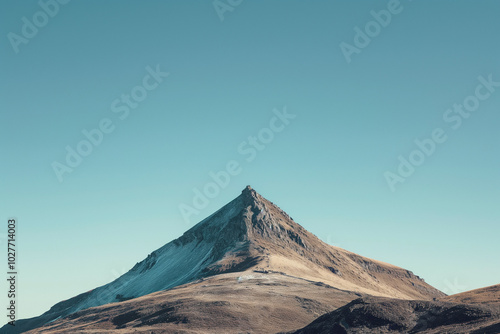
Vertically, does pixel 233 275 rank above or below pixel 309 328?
above

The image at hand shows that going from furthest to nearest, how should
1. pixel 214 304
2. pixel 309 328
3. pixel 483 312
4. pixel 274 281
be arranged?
pixel 274 281 < pixel 214 304 < pixel 309 328 < pixel 483 312

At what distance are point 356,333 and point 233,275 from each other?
79501 mm

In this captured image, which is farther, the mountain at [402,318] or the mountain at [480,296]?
the mountain at [480,296]

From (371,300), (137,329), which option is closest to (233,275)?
(137,329)

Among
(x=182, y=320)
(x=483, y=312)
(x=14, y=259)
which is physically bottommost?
(x=483, y=312)

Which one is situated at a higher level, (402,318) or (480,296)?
(402,318)

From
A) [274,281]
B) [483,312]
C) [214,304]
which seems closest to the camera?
[483,312]

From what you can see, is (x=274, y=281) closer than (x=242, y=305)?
No

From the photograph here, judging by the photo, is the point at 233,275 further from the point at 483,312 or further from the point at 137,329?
the point at 483,312

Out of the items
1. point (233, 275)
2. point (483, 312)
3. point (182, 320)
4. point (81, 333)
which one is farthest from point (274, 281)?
point (483, 312)

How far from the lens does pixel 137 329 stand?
415ft

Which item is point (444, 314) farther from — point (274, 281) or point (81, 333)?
point (81, 333)

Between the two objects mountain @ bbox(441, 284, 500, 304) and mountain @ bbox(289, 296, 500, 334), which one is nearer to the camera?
mountain @ bbox(289, 296, 500, 334)

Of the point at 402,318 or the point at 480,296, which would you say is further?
the point at 480,296
